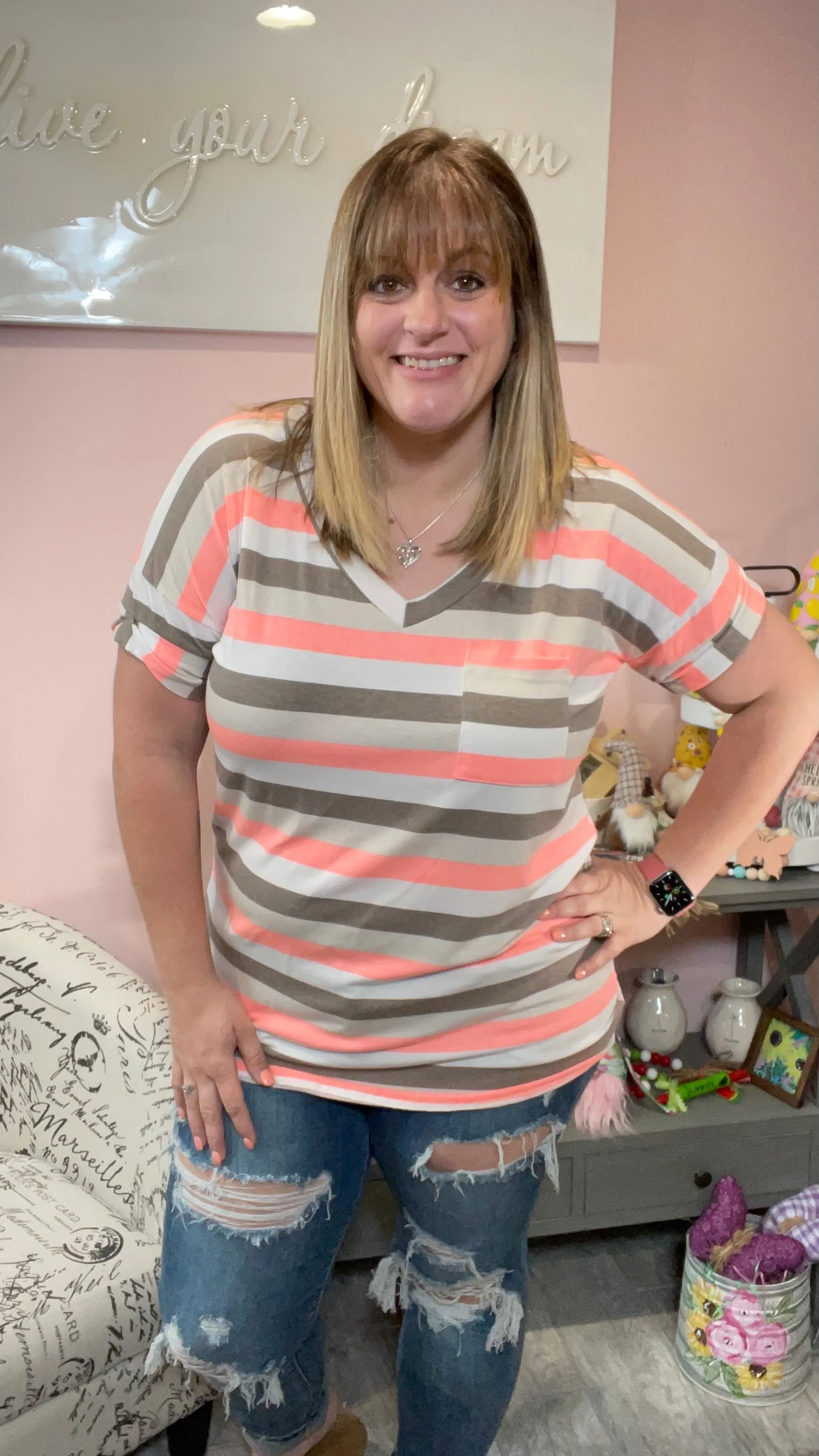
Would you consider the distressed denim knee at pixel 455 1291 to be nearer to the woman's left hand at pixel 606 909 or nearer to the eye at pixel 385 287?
the woman's left hand at pixel 606 909

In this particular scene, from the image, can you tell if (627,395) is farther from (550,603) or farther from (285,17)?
(550,603)

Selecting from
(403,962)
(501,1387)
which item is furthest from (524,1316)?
(403,962)

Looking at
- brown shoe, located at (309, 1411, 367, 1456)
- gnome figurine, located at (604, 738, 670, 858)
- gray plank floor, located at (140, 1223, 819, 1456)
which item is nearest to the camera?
brown shoe, located at (309, 1411, 367, 1456)

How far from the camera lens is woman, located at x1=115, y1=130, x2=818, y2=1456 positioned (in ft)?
3.51

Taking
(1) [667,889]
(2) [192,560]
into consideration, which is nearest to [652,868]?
(1) [667,889]

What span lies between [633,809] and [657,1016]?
41cm

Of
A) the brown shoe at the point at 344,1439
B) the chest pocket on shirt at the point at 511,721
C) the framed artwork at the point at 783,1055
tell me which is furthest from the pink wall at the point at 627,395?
the chest pocket on shirt at the point at 511,721

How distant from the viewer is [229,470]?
1.08 meters

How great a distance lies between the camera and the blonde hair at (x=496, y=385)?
105 cm

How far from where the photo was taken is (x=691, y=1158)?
2.05 m

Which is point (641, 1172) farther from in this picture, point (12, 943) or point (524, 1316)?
point (12, 943)

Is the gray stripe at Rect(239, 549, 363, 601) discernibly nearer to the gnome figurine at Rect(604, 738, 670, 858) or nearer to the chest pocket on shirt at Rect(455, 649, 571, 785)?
the chest pocket on shirt at Rect(455, 649, 571, 785)

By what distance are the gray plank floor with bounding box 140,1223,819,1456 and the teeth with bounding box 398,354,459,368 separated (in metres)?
1.43

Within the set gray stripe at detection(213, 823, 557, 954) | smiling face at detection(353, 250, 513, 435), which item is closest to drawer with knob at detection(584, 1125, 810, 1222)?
gray stripe at detection(213, 823, 557, 954)
